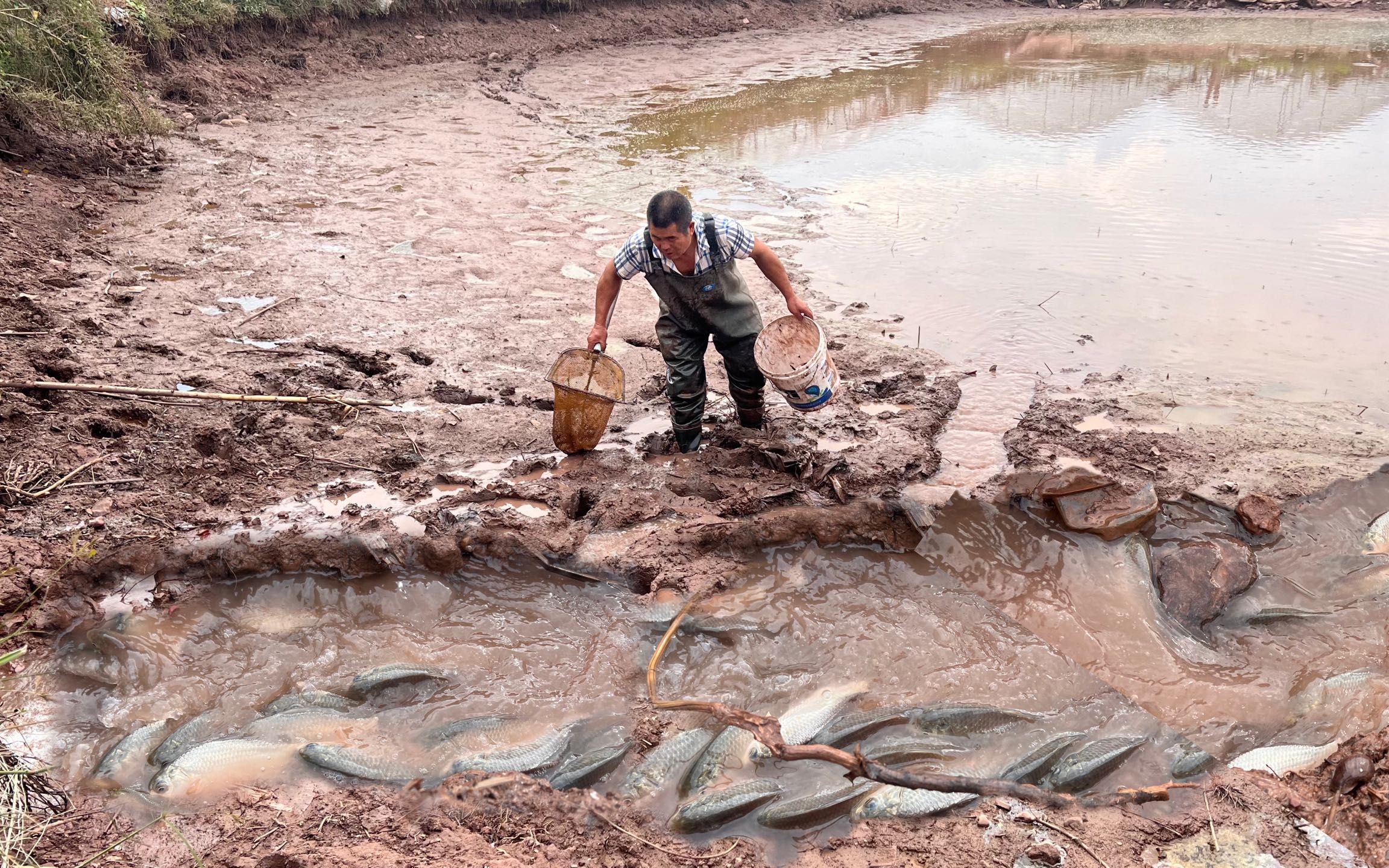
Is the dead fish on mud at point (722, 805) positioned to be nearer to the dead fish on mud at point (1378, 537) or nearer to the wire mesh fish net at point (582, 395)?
the wire mesh fish net at point (582, 395)

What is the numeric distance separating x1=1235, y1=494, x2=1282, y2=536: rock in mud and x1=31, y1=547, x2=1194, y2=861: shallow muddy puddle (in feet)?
4.68

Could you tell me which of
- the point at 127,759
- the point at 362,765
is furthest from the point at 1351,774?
the point at 127,759

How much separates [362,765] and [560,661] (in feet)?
2.93

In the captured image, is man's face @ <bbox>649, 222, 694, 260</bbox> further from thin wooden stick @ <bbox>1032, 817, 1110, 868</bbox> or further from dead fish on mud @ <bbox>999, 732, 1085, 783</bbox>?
thin wooden stick @ <bbox>1032, 817, 1110, 868</bbox>

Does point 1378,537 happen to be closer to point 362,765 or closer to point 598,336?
point 598,336

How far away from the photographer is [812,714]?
11.6 ft

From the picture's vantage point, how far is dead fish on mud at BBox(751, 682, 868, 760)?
3.39 m

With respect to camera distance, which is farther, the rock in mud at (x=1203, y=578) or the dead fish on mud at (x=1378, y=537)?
the dead fish on mud at (x=1378, y=537)

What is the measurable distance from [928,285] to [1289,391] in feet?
9.15

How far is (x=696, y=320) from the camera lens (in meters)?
4.86

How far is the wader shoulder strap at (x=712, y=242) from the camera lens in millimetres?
4512

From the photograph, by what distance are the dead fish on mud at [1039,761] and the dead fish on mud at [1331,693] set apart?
0.95 meters

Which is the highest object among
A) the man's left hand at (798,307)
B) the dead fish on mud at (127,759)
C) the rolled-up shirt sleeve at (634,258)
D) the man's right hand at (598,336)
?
the rolled-up shirt sleeve at (634,258)

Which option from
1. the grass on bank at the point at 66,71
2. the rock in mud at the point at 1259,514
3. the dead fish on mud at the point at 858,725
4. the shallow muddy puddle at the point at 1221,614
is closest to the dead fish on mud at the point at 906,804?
the dead fish on mud at the point at 858,725
